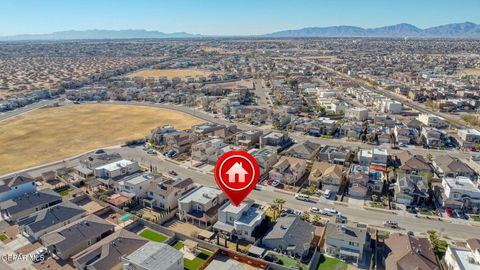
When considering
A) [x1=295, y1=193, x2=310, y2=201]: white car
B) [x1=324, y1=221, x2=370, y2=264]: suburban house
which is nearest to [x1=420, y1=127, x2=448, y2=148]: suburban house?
[x1=295, y1=193, x2=310, y2=201]: white car

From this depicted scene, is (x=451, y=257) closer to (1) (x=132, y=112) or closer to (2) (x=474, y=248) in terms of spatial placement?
(2) (x=474, y=248)

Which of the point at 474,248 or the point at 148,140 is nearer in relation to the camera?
the point at 474,248

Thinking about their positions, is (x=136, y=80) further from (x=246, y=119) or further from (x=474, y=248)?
(x=474, y=248)

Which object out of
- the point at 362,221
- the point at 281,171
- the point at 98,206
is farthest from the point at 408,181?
the point at 98,206

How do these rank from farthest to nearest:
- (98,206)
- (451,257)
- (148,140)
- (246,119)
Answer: (246,119) → (148,140) → (98,206) → (451,257)

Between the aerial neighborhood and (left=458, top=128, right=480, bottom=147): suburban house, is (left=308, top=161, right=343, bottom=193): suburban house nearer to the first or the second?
the aerial neighborhood

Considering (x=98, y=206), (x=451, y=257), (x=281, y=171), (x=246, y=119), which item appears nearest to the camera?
(x=451, y=257)

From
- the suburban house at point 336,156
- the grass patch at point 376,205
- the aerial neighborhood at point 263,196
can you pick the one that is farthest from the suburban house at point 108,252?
the suburban house at point 336,156
